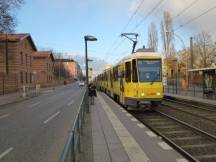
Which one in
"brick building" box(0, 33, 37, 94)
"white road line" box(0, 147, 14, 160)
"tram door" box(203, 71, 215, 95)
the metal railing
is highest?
"brick building" box(0, 33, 37, 94)

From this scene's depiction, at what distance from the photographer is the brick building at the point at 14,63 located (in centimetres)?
5389

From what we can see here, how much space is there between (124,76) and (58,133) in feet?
29.5

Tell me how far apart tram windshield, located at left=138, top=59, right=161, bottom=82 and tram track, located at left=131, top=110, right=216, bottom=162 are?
11.5 ft

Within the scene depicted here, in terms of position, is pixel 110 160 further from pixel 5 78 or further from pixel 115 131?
pixel 5 78

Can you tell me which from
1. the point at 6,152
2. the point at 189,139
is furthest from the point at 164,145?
the point at 6,152

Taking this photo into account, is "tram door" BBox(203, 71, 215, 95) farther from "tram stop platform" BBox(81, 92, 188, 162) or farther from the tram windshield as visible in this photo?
"tram stop platform" BBox(81, 92, 188, 162)

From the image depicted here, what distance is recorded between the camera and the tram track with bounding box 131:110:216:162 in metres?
8.97

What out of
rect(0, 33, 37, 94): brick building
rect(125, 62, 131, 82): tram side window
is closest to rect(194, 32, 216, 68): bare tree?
rect(0, 33, 37, 94): brick building

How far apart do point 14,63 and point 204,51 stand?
130 feet

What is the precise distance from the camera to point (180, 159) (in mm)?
8078

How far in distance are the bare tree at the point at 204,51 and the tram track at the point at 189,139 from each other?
62.0 meters

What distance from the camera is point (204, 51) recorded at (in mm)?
76500

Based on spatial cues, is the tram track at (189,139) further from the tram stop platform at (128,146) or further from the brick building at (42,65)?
the brick building at (42,65)

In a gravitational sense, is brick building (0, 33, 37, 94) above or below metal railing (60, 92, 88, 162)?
above
